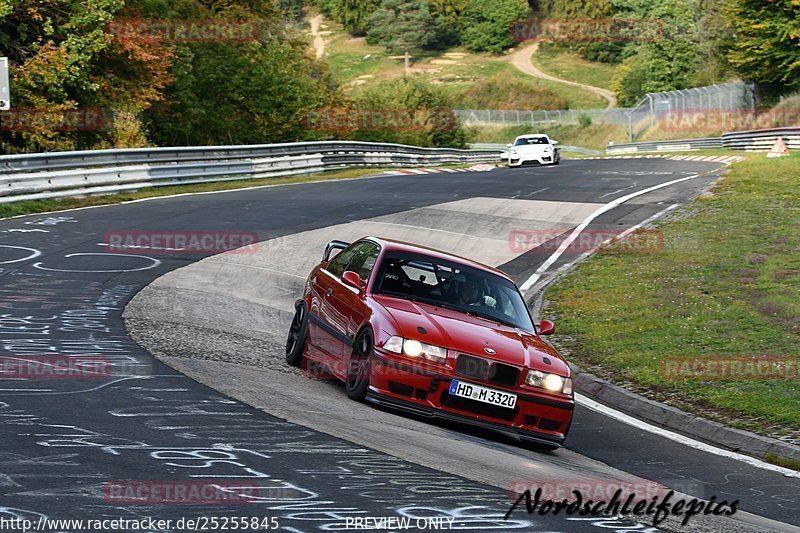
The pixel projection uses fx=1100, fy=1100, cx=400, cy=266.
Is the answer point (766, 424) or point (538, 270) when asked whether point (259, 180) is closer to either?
point (538, 270)

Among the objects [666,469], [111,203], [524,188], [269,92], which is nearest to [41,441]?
[666,469]

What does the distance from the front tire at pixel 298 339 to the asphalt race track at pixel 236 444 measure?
0.97 feet

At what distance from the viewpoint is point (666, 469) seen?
887cm

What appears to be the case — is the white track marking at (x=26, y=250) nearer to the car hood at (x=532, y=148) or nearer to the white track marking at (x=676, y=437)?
the white track marking at (x=676, y=437)

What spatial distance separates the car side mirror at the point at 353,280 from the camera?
10.3 meters

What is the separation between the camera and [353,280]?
10367 millimetres

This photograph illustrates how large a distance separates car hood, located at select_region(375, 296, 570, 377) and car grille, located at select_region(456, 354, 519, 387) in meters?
0.05

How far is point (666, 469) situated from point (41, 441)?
4872 mm
